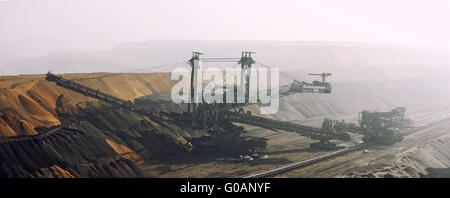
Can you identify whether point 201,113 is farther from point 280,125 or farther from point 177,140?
point 280,125

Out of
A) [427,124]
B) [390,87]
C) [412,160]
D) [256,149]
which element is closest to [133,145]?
[256,149]

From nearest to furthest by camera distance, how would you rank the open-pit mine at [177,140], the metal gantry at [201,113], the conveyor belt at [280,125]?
1. the open-pit mine at [177,140]
2. the metal gantry at [201,113]
3. the conveyor belt at [280,125]

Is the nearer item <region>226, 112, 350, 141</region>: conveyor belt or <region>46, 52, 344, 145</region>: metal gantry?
<region>46, 52, 344, 145</region>: metal gantry

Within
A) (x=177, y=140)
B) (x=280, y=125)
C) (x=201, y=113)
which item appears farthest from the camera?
(x=280, y=125)

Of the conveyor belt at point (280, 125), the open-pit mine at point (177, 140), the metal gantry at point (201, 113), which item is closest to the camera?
the open-pit mine at point (177, 140)

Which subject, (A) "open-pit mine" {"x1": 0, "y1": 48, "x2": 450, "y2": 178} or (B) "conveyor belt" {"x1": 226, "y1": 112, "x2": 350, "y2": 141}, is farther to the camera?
(B) "conveyor belt" {"x1": 226, "y1": 112, "x2": 350, "y2": 141}

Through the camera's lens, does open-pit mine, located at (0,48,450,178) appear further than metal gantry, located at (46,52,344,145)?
Result: No

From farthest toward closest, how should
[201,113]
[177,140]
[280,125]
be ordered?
1. [280,125]
2. [177,140]
3. [201,113]

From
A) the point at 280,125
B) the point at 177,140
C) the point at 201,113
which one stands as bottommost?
the point at 177,140

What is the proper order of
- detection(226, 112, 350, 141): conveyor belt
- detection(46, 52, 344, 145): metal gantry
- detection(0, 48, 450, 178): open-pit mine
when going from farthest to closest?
1. detection(226, 112, 350, 141): conveyor belt
2. detection(46, 52, 344, 145): metal gantry
3. detection(0, 48, 450, 178): open-pit mine

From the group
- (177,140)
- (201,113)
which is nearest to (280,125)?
(201,113)

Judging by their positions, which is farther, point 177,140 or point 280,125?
point 280,125

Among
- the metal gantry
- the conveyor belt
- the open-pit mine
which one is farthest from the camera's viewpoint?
the conveyor belt
